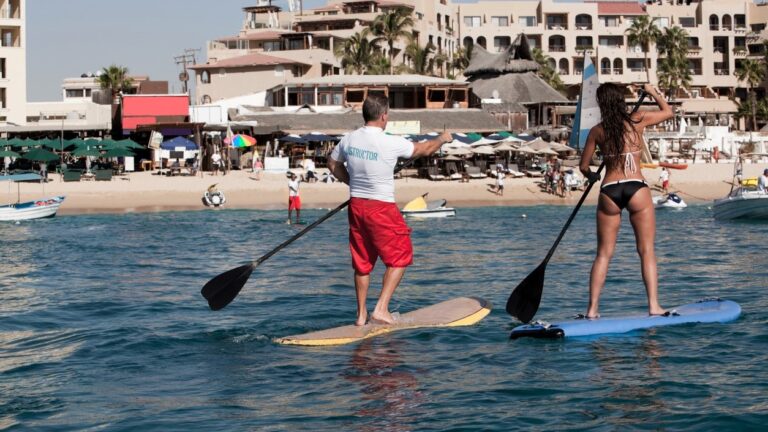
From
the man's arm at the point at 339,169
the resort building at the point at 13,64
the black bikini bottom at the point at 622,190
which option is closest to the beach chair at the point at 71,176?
the resort building at the point at 13,64

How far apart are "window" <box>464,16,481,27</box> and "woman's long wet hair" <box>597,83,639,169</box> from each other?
3990 inches

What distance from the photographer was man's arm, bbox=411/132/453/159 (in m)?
9.53

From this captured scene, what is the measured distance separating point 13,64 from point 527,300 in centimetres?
6032

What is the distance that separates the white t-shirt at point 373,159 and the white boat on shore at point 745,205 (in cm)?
2305

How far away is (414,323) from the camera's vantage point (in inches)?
402

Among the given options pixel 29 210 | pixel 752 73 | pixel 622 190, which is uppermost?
pixel 752 73

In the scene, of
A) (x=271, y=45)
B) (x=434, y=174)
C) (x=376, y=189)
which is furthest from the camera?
(x=271, y=45)

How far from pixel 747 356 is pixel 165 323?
222 inches

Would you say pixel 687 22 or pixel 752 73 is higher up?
pixel 687 22

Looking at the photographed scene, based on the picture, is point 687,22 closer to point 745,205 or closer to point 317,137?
point 317,137

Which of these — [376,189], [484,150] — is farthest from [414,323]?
[484,150]

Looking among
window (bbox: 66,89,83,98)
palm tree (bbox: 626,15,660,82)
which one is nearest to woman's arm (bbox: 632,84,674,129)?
palm tree (bbox: 626,15,660,82)

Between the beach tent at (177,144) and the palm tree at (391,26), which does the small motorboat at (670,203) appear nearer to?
the beach tent at (177,144)

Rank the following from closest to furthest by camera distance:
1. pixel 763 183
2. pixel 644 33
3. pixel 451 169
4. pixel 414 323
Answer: pixel 414 323 < pixel 763 183 < pixel 451 169 < pixel 644 33
